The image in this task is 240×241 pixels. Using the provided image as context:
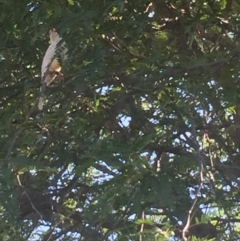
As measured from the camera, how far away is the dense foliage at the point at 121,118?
1.66 meters

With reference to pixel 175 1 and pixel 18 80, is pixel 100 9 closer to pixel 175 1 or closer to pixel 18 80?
pixel 175 1

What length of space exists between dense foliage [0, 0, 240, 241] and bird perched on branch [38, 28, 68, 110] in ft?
0.11

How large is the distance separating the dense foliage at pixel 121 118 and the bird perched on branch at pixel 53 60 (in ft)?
0.11

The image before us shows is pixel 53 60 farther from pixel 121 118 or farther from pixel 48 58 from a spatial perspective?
pixel 121 118

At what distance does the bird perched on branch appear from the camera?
5.63ft

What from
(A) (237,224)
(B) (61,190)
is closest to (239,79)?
(A) (237,224)

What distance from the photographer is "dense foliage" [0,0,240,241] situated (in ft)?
5.46

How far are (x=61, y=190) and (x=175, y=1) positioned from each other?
0.85 meters

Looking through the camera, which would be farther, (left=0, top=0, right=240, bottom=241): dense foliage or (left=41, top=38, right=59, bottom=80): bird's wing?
(left=41, top=38, right=59, bottom=80): bird's wing

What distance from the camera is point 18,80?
2199mm

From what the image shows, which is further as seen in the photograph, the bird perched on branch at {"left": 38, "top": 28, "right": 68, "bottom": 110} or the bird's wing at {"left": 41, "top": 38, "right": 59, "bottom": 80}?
the bird's wing at {"left": 41, "top": 38, "right": 59, "bottom": 80}

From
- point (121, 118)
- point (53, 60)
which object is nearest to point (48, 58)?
point (53, 60)

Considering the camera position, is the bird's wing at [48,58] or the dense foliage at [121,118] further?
the bird's wing at [48,58]

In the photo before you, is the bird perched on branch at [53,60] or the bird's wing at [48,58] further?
the bird's wing at [48,58]
